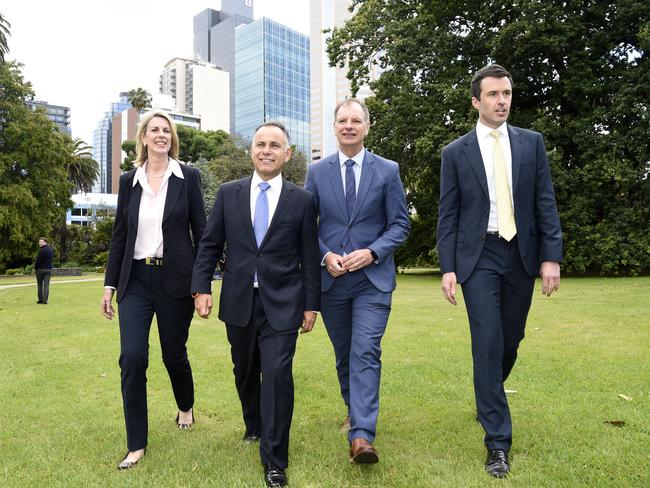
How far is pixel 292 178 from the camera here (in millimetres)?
50938

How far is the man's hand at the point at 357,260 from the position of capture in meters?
3.87

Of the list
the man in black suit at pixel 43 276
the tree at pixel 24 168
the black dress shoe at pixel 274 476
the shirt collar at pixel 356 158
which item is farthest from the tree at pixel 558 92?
the tree at pixel 24 168

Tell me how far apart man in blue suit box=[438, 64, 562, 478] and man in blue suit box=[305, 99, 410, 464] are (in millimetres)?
447

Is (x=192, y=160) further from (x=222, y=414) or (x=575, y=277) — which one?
(x=222, y=414)

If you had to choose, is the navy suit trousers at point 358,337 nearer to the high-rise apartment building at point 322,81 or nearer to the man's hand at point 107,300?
the man's hand at point 107,300

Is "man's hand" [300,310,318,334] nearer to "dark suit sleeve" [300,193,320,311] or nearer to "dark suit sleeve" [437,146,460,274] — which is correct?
"dark suit sleeve" [300,193,320,311]

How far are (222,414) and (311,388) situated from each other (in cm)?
111

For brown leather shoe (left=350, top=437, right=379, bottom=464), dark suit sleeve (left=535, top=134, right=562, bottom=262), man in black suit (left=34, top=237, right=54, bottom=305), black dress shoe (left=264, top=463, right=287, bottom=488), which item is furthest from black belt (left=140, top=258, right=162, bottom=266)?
man in black suit (left=34, top=237, right=54, bottom=305)

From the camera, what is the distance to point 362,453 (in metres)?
3.41

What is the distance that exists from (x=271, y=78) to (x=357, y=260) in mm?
152982

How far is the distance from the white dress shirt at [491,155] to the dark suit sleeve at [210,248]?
1810 mm

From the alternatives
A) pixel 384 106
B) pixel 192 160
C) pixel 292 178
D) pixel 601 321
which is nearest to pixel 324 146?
pixel 192 160

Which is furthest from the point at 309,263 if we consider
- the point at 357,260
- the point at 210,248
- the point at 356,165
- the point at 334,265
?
the point at 356,165

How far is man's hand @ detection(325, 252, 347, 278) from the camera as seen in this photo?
154 inches
